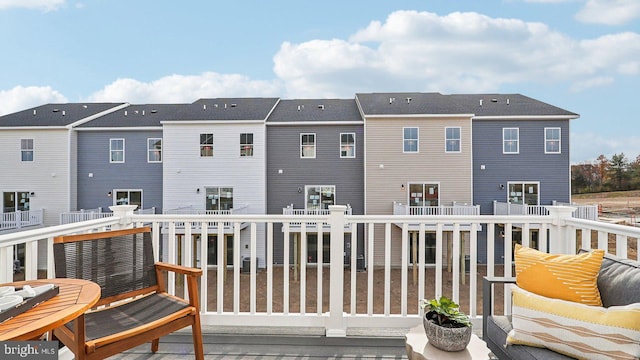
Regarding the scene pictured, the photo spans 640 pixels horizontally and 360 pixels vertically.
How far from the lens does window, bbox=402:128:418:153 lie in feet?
34.4

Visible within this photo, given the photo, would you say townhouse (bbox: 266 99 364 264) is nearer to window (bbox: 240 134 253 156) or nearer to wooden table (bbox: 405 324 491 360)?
window (bbox: 240 134 253 156)

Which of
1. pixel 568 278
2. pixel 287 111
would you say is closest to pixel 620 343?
pixel 568 278

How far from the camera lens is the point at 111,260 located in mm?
1983

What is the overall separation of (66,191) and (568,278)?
45.2 feet

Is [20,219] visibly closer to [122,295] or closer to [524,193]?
[122,295]

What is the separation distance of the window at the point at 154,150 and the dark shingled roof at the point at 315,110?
405 cm

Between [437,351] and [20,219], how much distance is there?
13905 millimetres

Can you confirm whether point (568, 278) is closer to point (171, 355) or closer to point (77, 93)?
point (171, 355)

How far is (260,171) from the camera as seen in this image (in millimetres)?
10602

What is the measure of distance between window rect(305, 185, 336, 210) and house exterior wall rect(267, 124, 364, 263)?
129mm

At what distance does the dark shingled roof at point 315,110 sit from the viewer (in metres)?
10.9

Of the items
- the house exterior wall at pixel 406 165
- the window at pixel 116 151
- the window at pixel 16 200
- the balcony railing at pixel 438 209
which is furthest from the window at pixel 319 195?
the window at pixel 16 200

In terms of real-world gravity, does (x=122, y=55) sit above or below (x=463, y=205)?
above

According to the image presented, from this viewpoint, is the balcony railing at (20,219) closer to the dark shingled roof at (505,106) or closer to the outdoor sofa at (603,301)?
the outdoor sofa at (603,301)
